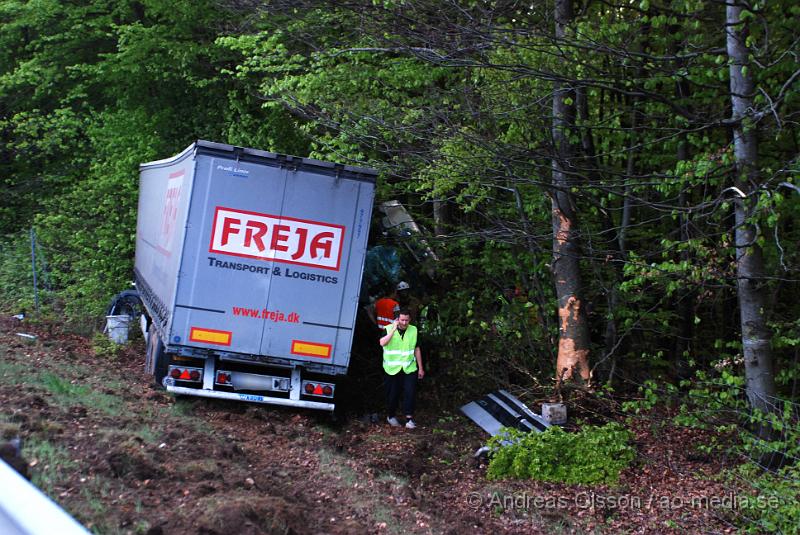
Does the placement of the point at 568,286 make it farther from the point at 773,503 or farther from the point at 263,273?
the point at 773,503

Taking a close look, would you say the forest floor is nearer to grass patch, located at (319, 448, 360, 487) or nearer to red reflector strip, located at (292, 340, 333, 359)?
grass patch, located at (319, 448, 360, 487)

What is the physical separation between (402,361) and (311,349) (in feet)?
4.67

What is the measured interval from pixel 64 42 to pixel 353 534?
19984mm

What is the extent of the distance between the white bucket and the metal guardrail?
1269 centimetres

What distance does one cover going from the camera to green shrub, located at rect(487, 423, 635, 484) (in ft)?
28.3

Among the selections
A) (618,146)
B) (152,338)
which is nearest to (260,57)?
(152,338)

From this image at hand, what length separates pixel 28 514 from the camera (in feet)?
10.4

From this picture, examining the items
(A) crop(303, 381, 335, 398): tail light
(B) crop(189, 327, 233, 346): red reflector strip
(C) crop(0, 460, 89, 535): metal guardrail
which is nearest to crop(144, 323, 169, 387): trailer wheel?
(B) crop(189, 327, 233, 346): red reflector strip

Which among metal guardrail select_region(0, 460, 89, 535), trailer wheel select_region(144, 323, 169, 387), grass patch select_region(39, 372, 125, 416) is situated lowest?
grass patch select_region(39, 372, 125, 416)

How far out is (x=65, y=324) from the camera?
662 inches

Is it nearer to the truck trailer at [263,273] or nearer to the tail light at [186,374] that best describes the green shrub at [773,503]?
the truck trailer at [263,273]

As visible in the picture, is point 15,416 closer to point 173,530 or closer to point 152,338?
point 173,530

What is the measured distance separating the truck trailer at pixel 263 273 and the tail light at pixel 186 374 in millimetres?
13

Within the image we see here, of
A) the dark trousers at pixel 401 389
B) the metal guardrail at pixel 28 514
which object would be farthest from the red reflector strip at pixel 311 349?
the metal guardrail at pixel 28 514
